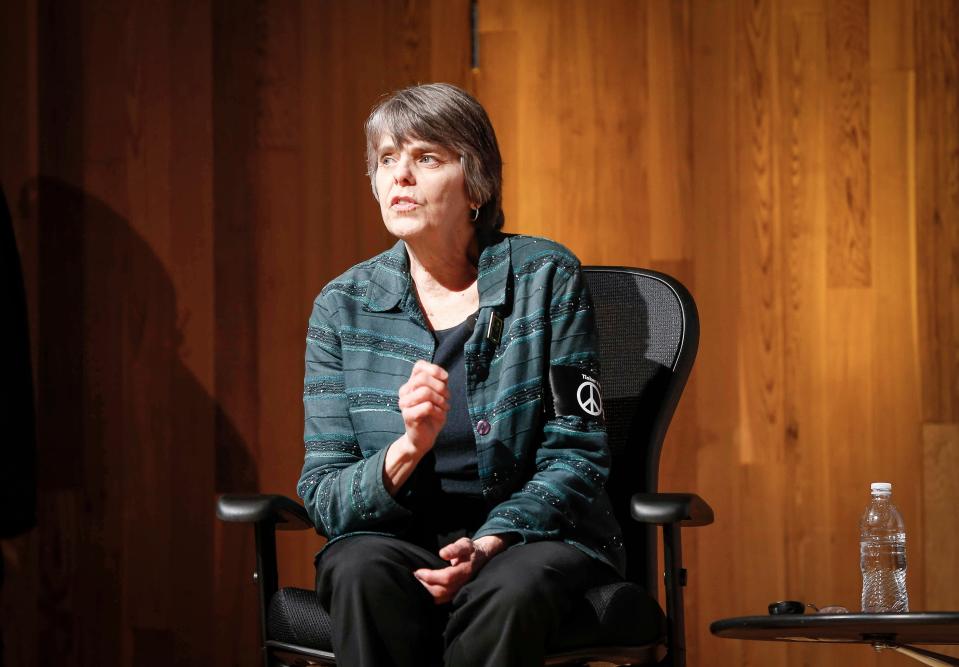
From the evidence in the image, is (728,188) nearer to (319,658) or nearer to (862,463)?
(862,463)

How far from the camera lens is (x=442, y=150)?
7.39 ft

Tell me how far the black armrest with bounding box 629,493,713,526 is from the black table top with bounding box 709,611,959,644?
0.18m

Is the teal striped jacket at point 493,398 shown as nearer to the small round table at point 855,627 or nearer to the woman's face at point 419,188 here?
the woman's face at point 419,188

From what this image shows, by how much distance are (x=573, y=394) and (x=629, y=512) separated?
308 millimetres

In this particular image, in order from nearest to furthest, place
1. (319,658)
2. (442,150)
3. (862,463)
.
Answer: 1. (319,658)
2. (442,150)
3. (862,463)

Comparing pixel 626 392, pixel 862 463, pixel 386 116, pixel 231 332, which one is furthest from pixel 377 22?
pixel 862 463

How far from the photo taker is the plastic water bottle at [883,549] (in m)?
3.08

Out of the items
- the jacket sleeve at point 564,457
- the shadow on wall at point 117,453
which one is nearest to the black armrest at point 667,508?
the jacket sleeve at point 564,457

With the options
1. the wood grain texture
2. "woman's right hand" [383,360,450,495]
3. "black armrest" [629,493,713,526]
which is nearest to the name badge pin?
"woman's right hand" [383,360,450,495]

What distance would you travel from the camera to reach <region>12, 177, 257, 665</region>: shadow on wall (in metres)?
3.30

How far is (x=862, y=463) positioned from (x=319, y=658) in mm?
1773

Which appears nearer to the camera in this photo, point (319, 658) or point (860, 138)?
point (319, 658)

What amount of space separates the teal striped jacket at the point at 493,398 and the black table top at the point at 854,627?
0.94 ft

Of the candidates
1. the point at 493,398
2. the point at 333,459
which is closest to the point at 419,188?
the point at 493,398
